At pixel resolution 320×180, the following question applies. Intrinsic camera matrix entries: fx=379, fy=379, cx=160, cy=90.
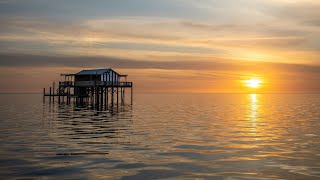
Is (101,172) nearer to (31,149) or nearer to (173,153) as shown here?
(173,153)

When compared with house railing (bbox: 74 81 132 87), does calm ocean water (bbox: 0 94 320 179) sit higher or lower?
lower

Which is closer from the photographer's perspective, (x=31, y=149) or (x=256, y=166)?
(x=256, y=166)

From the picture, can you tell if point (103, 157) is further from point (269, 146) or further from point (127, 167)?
point (269, 146)

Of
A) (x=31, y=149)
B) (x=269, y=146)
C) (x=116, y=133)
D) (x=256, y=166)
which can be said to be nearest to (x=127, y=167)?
(x=256, y=166)

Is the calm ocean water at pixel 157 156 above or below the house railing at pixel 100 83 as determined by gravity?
below

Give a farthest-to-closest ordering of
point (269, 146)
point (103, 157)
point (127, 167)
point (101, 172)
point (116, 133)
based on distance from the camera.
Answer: point (116, 133) < point (269, 146) < point (103, 157) < point (127, 167) < point (101, 172)

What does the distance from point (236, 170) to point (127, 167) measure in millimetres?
5279

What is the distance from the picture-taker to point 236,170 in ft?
59.5

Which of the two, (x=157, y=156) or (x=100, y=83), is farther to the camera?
(x=100, y=83)

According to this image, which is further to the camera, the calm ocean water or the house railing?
the house railing

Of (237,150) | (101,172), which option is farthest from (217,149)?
(101,172)

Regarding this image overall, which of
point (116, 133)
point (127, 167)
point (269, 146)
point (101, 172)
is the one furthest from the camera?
point (116, 133)

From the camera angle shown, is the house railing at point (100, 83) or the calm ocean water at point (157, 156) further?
the house railing at point (100, 83)

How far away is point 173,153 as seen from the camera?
2277 centimetres
